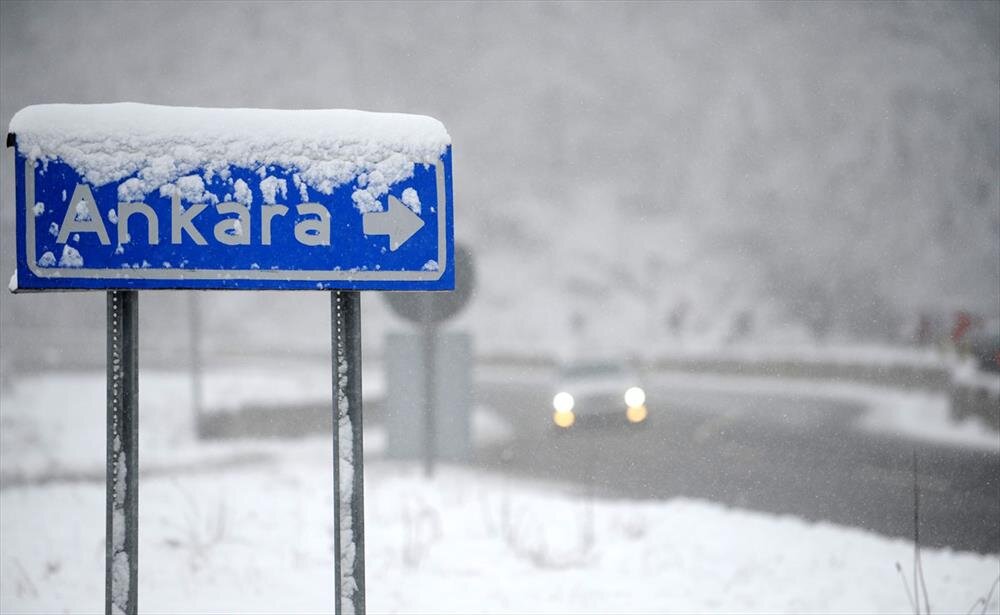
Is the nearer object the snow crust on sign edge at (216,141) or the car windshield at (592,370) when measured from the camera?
the snow crust on sign edge at (216,141)

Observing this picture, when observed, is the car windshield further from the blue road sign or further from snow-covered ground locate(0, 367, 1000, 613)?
the blue road sign

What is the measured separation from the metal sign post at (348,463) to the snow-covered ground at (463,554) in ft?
7.38

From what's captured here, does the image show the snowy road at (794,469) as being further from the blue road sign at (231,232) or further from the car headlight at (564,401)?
the blue road sign at (231,232)

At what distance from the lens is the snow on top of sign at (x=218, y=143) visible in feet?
7.41

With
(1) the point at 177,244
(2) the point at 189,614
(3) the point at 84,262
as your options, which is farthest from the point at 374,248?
(2) the point at 189,614

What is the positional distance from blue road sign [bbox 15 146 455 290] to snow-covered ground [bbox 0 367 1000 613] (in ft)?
9.18

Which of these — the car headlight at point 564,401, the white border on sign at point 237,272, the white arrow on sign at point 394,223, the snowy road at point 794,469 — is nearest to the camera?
the white border on sign at point 237,272

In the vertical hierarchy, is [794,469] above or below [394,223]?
below

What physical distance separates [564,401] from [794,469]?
361 cm

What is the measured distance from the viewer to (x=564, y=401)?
510 inches

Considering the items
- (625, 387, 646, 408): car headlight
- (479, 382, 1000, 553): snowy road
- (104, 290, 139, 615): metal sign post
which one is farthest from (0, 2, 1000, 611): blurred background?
(625, 387, 646, 408): car headlight

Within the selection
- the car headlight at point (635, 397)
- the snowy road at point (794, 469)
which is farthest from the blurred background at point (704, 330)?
the car headlight at point (635, 397)

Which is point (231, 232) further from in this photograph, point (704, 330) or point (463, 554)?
point (704, 330)

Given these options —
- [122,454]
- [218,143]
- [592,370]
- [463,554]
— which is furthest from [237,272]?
[592,370]
